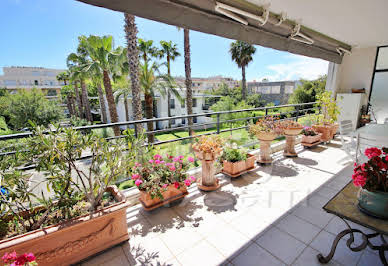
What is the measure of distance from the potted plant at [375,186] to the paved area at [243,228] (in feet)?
1.89

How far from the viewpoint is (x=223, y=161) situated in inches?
110

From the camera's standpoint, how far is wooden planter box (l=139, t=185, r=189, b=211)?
1.98m

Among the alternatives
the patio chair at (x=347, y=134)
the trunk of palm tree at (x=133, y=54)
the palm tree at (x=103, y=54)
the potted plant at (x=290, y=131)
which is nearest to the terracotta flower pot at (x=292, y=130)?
the potted plant at (x=290, y=131)

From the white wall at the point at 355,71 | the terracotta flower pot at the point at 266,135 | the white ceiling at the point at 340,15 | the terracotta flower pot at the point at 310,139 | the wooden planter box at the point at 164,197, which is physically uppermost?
the white ceiling at the point at 340,15

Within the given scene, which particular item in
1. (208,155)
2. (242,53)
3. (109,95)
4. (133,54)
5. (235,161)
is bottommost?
(235,161)

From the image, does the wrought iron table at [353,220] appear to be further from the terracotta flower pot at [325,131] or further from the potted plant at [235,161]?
the terracotta flower pot at [325,131]

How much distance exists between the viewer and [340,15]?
2514mm

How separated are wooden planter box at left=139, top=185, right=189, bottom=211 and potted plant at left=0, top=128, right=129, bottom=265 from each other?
1.20ft

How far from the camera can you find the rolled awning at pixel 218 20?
136 centimetres

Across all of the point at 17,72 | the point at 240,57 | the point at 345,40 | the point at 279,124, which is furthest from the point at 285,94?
the point at 17,72

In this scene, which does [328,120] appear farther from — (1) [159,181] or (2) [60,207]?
(2) [60,207]

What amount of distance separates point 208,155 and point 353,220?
1414 mm

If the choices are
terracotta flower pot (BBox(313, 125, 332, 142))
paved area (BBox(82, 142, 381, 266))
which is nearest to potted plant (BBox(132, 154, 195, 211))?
paved area (BBox(82, 142, 381, 266))

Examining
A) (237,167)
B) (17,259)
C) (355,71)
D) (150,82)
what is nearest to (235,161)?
(237,167)
